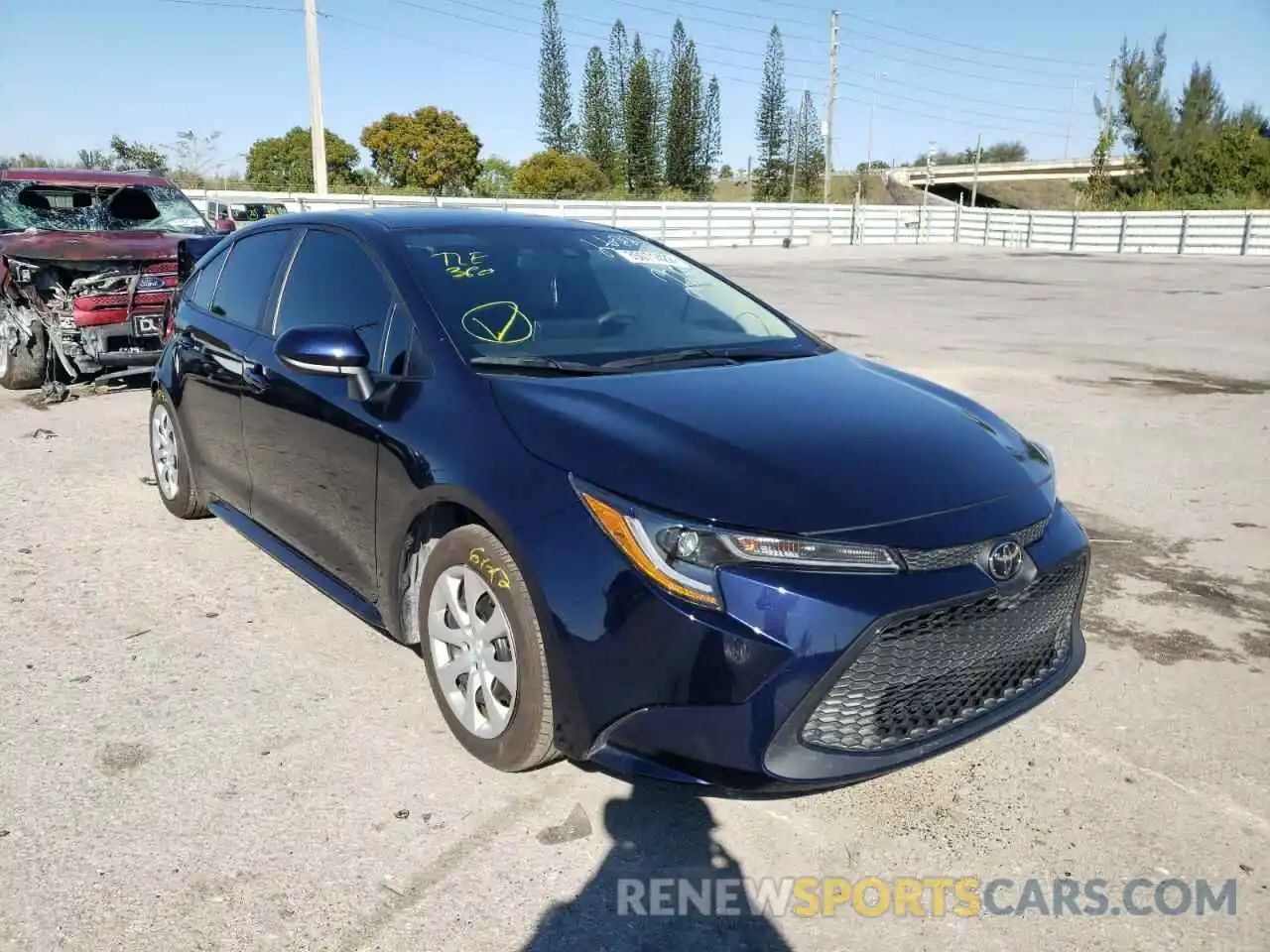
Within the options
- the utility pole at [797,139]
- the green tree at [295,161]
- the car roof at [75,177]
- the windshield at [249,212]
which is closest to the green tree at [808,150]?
the utility pole at [797,139]

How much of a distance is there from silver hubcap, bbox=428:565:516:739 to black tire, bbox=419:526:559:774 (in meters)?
0.03

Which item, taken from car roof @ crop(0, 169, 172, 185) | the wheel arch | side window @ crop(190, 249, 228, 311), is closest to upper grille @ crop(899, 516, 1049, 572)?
the wheel arch

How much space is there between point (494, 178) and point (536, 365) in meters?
74.6

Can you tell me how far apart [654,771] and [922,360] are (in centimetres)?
861

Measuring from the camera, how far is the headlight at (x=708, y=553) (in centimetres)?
229

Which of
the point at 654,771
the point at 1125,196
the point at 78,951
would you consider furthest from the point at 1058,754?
the point at 1125,196

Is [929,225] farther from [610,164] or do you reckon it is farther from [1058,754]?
[1058,754]

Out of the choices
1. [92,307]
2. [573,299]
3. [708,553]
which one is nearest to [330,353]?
[573,299]

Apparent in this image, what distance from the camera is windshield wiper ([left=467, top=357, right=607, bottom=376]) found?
9.92 ft

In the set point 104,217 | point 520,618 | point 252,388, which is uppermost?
point 104,217

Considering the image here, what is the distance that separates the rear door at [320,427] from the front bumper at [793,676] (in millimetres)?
1117

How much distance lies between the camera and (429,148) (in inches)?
2598

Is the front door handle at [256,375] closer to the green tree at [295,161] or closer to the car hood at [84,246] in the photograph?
the car hood at [84,246]

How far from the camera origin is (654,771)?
7.70ft
